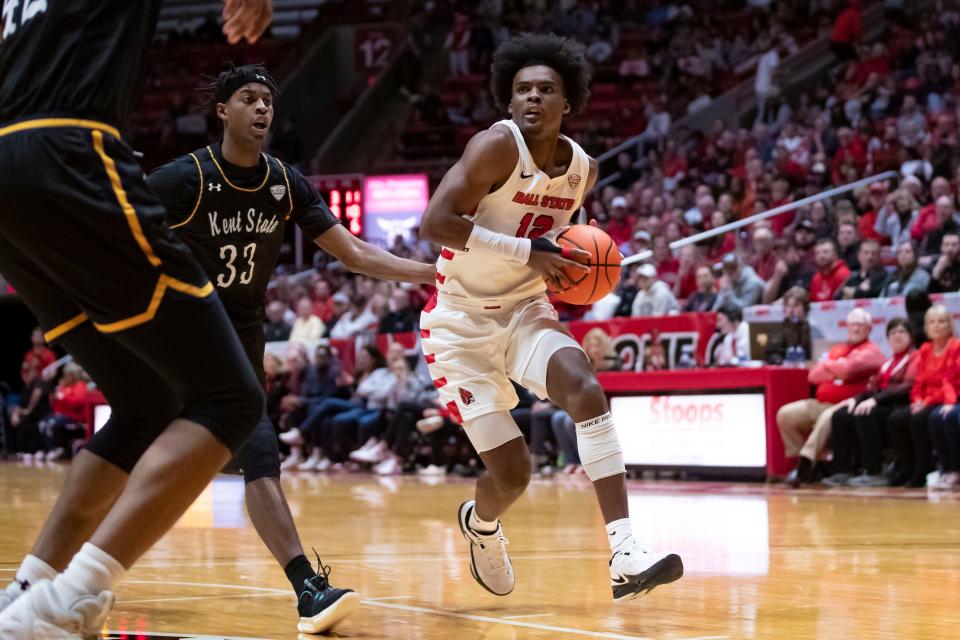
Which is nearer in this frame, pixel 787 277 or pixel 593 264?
pixel 593 264

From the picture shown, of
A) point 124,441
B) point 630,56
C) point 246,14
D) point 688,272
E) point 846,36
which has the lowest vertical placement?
point 124,441

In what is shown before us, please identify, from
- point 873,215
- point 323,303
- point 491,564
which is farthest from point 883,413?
point 323,303

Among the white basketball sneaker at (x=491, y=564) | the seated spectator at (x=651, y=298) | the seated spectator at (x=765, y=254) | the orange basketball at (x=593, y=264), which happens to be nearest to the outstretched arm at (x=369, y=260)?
the orange basketball at (x=593, y=264)

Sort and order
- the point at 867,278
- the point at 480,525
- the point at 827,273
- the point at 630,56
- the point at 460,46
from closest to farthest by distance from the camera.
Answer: the point at 480,525 < the point at 867,278 < the point at 827,273 < the point at 630,56 < the point at 460,46

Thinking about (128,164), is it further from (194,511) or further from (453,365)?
(194,511)

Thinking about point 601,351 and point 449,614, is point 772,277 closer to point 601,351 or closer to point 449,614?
point 601,351

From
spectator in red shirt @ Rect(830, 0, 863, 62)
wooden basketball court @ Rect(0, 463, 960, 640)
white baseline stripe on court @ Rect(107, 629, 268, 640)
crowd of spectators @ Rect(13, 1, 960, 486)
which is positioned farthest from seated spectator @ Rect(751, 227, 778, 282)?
white baseline stripe on court @ Rect(107, 629, 268, 640)

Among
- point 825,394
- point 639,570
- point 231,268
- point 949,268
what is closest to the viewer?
point 639,570

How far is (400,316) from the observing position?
50.9 ft

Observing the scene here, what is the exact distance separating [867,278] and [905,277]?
433mm

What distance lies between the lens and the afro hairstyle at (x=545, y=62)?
5.24 metres

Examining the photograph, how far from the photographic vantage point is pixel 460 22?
25375 millimetres


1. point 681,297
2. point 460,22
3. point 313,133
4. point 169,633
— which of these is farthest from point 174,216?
point 313,133

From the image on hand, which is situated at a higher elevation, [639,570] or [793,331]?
[793,331]
